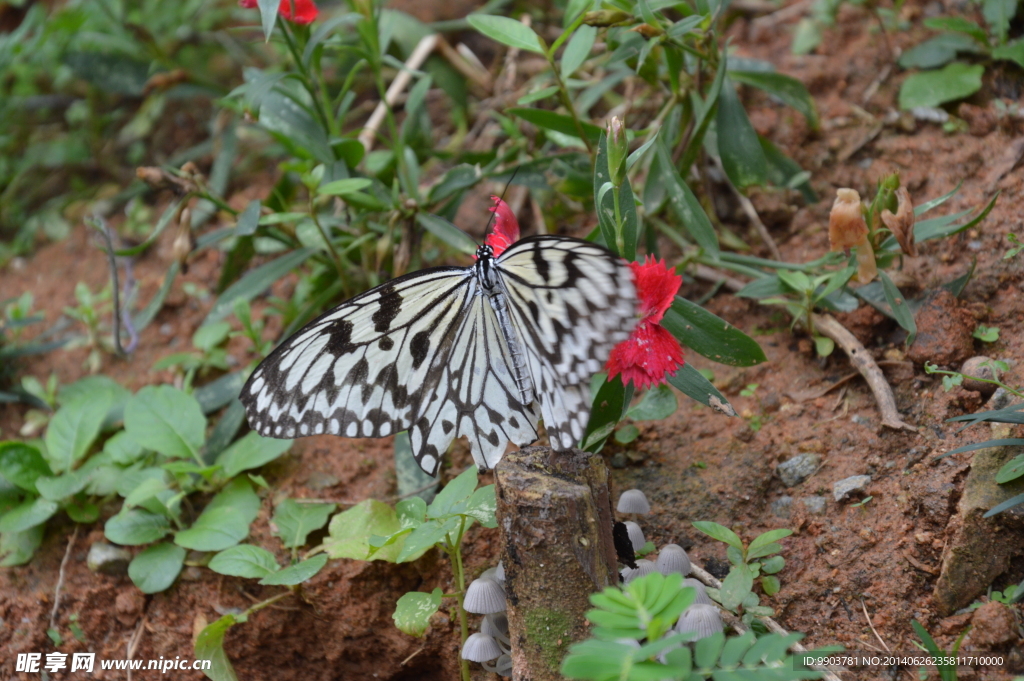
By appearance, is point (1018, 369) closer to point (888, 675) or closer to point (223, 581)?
point (888, 675)

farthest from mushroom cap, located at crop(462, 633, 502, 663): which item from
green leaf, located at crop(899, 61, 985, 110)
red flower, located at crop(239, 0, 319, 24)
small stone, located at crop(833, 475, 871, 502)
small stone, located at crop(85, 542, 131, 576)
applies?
green leaf, located at crop(899, 61, 985, 110)

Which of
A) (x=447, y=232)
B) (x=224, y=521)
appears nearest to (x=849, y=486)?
(x=447, y=232)

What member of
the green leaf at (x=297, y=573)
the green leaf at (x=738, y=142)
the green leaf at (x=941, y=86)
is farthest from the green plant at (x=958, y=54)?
the green leaf at (x=297, y=573)

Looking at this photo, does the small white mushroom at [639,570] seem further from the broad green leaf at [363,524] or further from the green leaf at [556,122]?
the green leaf at [556,122]

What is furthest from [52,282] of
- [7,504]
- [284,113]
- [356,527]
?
[356,527]

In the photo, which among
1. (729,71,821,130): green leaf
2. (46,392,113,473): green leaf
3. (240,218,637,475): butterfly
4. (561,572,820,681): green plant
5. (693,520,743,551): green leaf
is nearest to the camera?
(561,572,820,681): green plant

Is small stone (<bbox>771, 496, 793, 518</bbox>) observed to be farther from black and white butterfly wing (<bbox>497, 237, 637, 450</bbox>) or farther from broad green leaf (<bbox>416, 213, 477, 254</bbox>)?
broad green leaf (<bbox>416, 213, 477, 254</bbox>)
